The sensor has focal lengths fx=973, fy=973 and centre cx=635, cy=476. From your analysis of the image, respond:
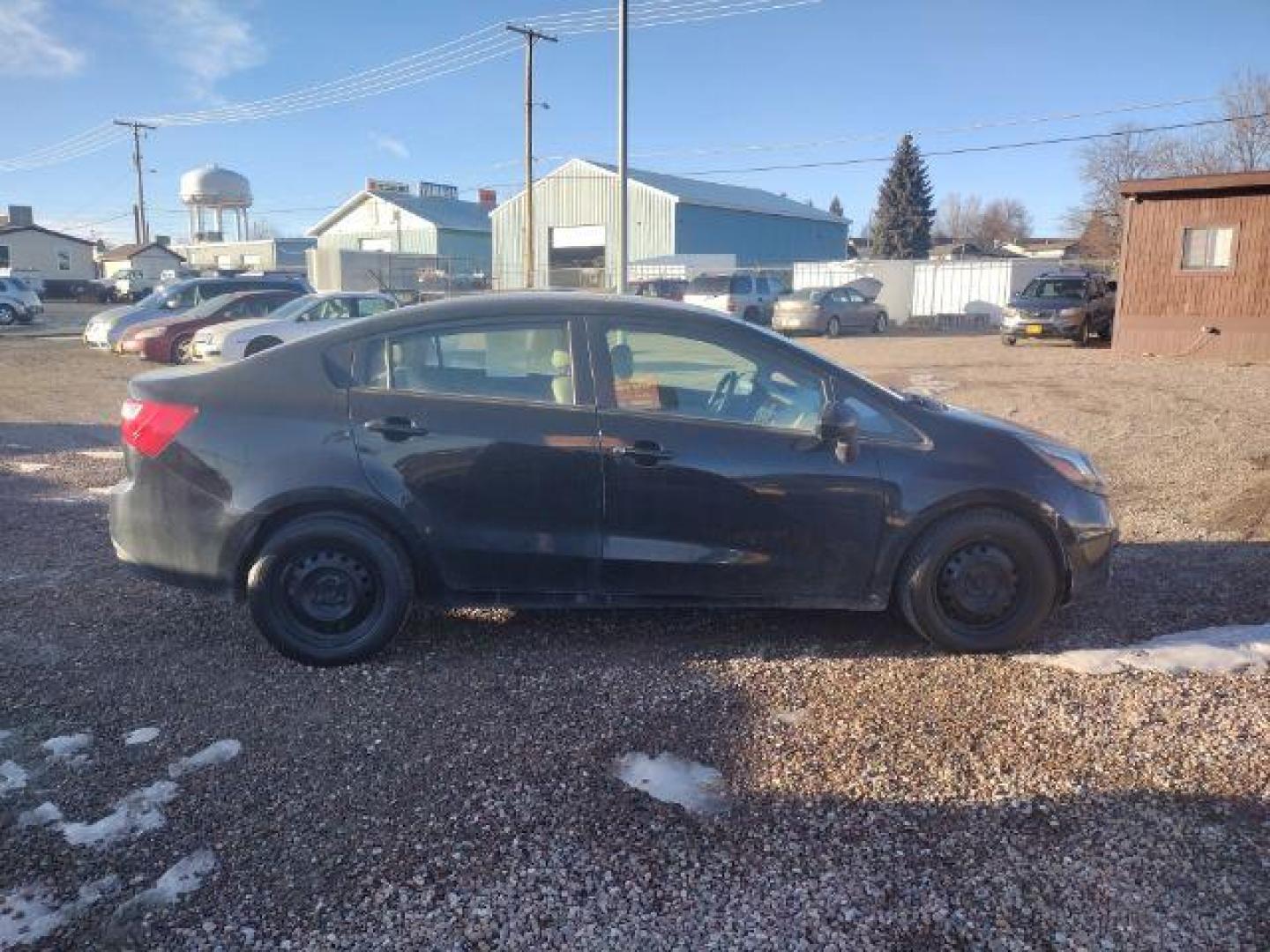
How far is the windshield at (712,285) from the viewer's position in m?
28.8

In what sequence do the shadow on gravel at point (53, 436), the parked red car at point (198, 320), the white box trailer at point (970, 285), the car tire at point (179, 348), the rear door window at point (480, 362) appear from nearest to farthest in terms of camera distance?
the rear door window at point (480, 362), the shadow on gravel at point (53, 436), the car tire at point (179, 348), the parked red car at point (198, 320), the white box trailer at point (970, 285)

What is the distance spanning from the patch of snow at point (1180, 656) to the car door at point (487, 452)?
2132 mm

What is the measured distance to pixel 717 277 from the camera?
2933cm

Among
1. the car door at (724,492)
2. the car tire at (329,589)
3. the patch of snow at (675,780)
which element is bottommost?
the patch of snow at (675,780)

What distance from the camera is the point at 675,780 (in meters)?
3.30

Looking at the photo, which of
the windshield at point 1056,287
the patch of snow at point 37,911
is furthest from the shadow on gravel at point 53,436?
the windshield at point 1056,287

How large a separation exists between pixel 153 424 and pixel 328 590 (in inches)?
41.0

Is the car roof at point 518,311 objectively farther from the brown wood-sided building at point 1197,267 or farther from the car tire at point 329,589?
the brown wood-sided building at point 1197,267

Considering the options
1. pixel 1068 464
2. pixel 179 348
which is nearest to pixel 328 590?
pixel 1068 464

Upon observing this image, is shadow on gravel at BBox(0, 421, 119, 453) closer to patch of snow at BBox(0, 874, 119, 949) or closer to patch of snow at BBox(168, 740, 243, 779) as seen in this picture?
patch of snow at BBox(168, 740, 243, 779)

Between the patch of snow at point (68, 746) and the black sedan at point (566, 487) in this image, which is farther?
the black sedan at point (566, 487)

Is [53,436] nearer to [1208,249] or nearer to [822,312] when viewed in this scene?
[1208,249]

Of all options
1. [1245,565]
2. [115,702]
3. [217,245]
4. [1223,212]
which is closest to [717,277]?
[1223,212]

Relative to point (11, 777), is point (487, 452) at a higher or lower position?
higher
